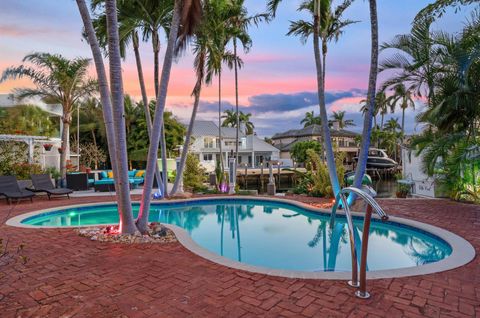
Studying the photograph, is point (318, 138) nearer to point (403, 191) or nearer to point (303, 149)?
point (303, 149)

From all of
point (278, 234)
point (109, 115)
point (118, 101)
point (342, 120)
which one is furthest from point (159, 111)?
point (342, 120)

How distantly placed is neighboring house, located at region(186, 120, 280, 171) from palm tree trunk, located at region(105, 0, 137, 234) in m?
31.7

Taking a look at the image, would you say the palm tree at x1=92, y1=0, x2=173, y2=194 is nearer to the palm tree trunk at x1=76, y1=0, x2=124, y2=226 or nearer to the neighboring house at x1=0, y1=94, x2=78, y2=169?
the palm tree trunk at x1=76, y1=0, x2=124, y2=226

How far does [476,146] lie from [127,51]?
11866 mm

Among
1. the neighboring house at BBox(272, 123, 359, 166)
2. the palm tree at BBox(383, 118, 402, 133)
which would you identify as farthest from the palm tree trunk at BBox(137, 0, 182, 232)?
the palm tree at BBox(383, 118, 402, 133)

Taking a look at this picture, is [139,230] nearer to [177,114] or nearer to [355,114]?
[177,114]

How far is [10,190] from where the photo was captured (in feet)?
39.0

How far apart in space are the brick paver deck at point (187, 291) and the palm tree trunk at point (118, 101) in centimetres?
130

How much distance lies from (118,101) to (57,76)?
12.4 m

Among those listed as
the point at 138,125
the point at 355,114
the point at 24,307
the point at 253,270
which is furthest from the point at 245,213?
the point at 355,114

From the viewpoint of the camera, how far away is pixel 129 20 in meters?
9.85

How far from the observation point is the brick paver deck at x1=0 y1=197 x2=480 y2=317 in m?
3.41

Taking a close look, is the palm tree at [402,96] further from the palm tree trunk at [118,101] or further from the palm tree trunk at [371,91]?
the palm tree trunk at [118,101]

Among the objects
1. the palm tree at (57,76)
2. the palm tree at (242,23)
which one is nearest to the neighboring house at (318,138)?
the palm tree at (242,23)
